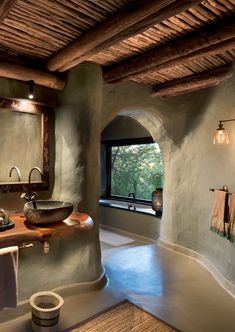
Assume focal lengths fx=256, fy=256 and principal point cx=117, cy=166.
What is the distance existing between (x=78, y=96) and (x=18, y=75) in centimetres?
58

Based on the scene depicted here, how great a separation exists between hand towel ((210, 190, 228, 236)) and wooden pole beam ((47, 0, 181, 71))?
1.99 meters

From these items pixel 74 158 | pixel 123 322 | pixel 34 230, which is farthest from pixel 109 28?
pixel 123 322

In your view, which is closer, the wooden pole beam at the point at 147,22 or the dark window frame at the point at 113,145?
the wooden pole beam at the point at 147,22

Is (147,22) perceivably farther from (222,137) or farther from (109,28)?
(222,137)

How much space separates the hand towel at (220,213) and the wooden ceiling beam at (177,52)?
1.47m

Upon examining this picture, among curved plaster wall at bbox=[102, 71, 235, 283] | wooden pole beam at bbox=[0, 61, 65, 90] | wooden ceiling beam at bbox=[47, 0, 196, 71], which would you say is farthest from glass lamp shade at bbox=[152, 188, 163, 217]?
wooden ceiling beam at bbox=[47, 0, 196, 71]

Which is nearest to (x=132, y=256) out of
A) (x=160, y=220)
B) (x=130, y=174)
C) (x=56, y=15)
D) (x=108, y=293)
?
(x=160, y=220)

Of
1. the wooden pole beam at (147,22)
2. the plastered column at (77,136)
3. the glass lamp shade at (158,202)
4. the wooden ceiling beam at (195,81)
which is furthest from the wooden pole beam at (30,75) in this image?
the glass lamp shade at (158,202)

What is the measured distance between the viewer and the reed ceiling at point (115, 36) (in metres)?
1.53

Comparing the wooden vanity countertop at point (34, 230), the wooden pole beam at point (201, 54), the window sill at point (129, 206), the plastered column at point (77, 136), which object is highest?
the wooden pole beam at point (201, 54)

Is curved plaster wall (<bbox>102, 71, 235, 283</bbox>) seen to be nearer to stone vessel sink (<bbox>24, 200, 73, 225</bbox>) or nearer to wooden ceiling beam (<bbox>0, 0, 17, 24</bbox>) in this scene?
stone vessel sink (<bbox>24, 200, 73, 225</bbox>)

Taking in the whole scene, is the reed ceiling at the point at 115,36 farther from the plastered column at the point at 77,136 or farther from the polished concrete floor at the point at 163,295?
the polished concrete floor at the point at 163,295

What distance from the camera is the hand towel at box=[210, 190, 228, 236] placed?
2.74 metres

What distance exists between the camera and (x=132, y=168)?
207 inches
